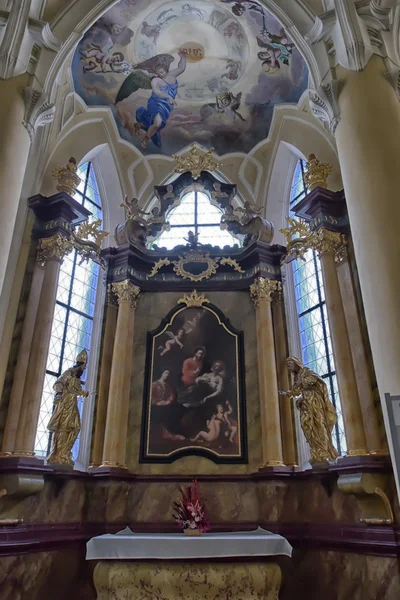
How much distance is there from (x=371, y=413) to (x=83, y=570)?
4.71 metres

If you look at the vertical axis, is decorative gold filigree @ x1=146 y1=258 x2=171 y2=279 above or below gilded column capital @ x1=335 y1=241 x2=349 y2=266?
above

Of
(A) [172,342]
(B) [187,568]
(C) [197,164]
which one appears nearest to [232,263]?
(A) [172,342]

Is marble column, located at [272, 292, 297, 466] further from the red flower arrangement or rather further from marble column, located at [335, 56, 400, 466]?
marble column, located at [335, 56, 400, 466]

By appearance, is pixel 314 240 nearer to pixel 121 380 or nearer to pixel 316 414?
pixel 316 414

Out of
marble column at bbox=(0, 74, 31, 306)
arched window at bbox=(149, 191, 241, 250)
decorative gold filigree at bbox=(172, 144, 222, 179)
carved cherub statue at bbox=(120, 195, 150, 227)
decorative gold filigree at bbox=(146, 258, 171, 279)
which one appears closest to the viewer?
marble column at bbox=(0, 74, 31, 306)

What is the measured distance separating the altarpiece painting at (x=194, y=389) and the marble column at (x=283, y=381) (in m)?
0.67

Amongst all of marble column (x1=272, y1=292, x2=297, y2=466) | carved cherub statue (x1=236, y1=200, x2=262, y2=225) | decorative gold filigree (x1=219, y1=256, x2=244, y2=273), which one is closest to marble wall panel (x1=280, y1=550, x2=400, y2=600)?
marble column (x1=272, y1=292, x2=297, y2=466)

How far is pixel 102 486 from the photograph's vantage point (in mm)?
7191

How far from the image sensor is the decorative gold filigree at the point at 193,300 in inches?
342

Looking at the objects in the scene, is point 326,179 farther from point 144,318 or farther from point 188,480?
point 188,480

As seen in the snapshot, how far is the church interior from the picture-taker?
5582mm

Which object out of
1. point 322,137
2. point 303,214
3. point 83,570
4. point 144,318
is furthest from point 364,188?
point 83,570

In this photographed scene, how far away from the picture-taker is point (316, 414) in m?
6.66

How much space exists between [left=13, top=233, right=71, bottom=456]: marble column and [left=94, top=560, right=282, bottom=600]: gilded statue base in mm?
2135
